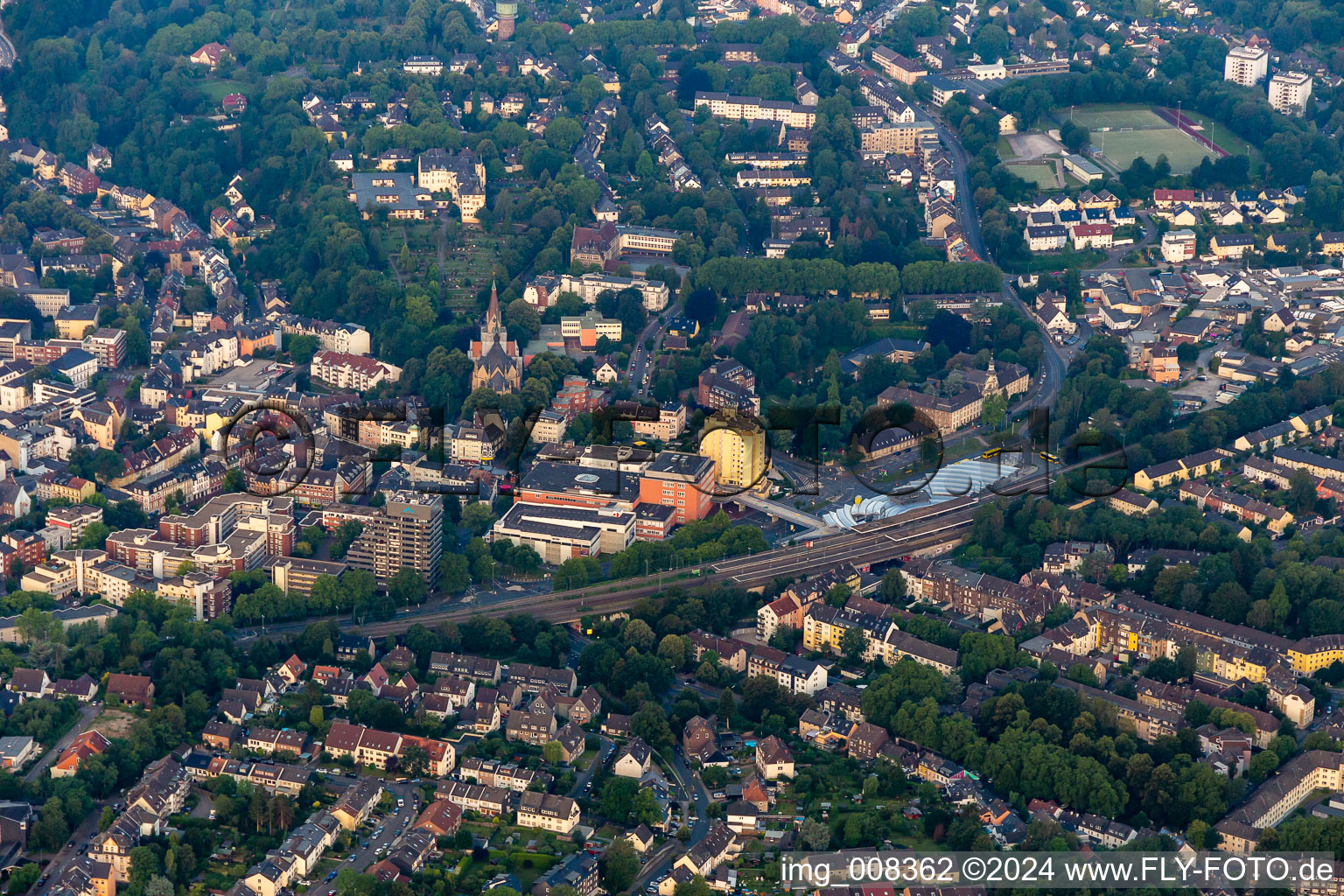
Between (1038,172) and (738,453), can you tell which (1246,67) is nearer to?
(1038,172)

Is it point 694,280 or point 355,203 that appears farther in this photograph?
point 355,203

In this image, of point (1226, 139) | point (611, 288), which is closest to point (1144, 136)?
point (1226, 139)

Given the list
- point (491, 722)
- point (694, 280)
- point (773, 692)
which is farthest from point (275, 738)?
point (694, 280)

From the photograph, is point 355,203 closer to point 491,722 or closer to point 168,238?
point 168,238

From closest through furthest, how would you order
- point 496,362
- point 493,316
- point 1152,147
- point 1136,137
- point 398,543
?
point 398,543, point 496,362, point 493,316, point 1152,147, point 1136,137

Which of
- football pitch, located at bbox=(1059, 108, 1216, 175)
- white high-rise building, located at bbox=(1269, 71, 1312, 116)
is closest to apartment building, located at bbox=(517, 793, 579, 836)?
football pitch, located at bbox=(1059, 108, 1216, 175)

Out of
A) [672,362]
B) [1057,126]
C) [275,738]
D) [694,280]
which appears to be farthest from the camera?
[1057,126]
